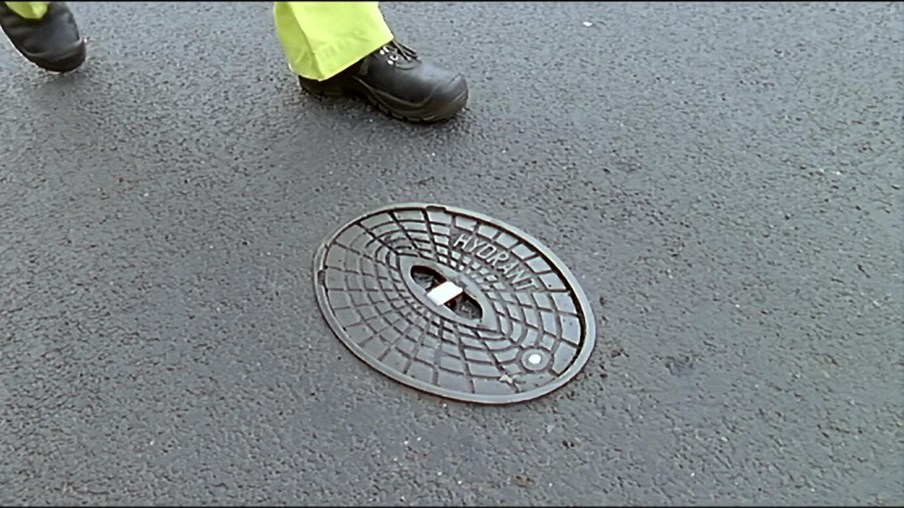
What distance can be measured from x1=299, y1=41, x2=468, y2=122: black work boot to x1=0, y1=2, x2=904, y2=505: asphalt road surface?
0.18 ft

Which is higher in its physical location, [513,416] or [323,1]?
[323,1]

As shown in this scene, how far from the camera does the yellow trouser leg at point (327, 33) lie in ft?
7.16

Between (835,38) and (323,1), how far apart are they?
5.70ft

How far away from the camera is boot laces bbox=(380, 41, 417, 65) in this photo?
2624 millimetres

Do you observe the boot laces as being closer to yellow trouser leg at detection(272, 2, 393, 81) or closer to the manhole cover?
yellow trouser leg at detection(272, 2, 393, 81)

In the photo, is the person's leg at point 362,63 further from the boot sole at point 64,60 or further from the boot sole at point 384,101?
the boot sole at point 64,60

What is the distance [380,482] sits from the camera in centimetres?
189

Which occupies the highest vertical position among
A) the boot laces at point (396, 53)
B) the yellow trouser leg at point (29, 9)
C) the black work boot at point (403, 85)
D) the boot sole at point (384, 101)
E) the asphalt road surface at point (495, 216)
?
the yellow trouser leg at point (29, 9)

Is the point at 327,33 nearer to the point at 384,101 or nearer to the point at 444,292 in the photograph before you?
the point at 384,101

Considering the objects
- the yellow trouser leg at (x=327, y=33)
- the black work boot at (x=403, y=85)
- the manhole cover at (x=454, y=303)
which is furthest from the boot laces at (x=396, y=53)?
the manhole cover at (x=454, y=303)

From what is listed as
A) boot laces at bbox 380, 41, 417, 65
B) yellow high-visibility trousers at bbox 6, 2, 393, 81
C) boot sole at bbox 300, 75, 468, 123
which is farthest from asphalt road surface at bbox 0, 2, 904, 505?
yellow high-visibility trousers at bbox 6, 2, 393, 81

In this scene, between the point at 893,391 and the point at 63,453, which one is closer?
the point at 63,453

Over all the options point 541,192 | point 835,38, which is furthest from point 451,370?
point 835,38

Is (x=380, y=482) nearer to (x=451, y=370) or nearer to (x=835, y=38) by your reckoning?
(x=451, y=370)
